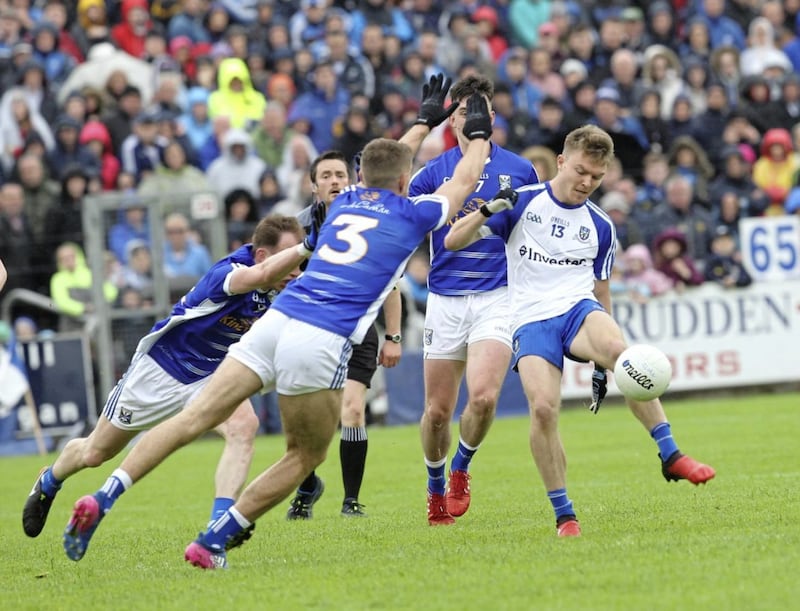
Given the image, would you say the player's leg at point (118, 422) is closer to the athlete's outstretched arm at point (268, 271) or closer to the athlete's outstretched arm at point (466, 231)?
the athlete's outstretched arm at point (268, 271)

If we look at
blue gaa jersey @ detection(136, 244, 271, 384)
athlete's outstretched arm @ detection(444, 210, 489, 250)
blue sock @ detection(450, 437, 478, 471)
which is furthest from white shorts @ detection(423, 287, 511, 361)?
blue gaa jersey @ detection(136, 244, 271, 384)

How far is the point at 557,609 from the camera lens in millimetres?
6309

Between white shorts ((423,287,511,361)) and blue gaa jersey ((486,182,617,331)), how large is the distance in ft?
2.74

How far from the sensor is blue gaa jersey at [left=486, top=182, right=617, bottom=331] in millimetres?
9023

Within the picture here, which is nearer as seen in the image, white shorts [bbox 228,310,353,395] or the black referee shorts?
white shorts [bbox 228,310,353,395]

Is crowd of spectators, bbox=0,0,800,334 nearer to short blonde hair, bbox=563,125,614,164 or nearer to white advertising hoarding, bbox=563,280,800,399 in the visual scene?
white advertising hoarding, bbox=563,280,800,399

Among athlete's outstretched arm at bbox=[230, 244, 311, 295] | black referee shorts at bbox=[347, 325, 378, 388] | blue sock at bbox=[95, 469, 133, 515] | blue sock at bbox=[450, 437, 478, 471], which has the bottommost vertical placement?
blue sock at bbox=[450, 437, 478, 471]

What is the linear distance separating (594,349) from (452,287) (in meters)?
1.80

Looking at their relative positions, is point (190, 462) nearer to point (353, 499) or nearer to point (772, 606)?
point (353, 499)

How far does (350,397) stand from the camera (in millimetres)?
10969

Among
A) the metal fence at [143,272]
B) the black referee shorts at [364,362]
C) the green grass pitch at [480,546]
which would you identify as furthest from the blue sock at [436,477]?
the metal fence at [143,272]

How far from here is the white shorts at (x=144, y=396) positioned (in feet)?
30.7

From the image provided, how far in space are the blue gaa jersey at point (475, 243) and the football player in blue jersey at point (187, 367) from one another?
4.82 ft

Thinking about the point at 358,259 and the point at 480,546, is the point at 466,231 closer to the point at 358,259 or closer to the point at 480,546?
the point at 358,259
